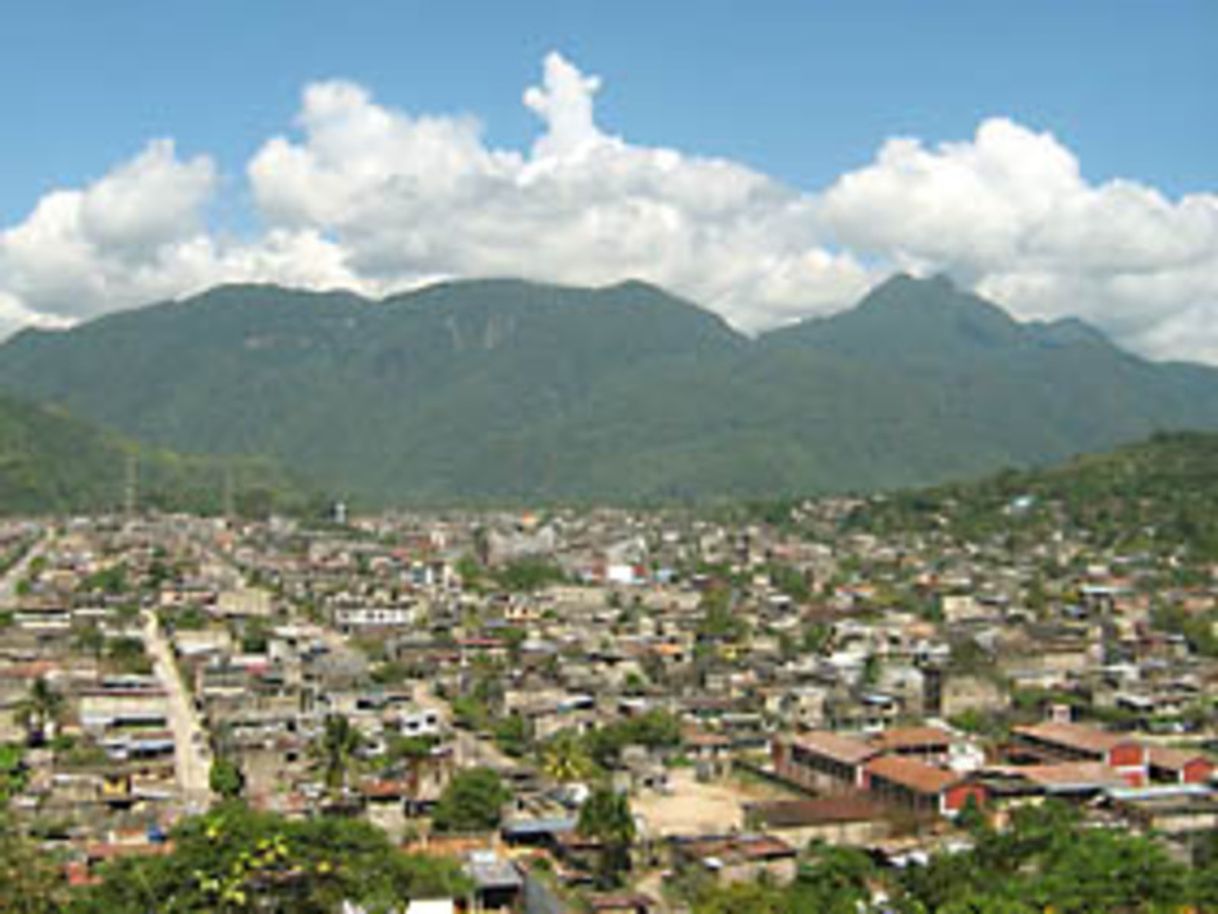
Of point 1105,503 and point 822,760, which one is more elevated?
point 1105,503

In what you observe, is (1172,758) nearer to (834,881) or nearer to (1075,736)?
(1075,736)

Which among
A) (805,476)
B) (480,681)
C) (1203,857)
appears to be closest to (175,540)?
(480,681)

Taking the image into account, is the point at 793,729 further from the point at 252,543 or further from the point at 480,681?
the point at 252,543

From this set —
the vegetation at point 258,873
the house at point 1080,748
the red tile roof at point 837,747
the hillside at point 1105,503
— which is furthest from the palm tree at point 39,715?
the hillside at point 1105,503

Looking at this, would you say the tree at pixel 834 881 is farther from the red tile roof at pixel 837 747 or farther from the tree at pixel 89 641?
the tree at pixel 89 641

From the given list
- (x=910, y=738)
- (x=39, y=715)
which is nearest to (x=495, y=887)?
(x=910, y=738)

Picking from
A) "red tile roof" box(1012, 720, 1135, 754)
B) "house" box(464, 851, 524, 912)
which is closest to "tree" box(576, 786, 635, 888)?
"house" box(464, 851, 524, 912)
